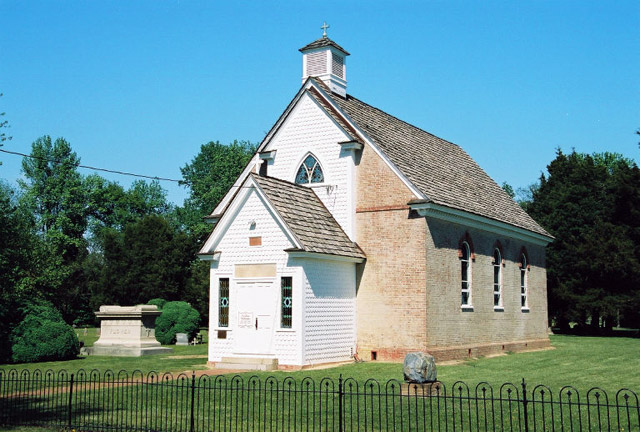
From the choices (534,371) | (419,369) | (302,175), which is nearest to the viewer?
(419,369)

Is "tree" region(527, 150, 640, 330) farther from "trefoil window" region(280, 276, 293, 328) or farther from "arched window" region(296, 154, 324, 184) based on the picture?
"trefoil window" region(280, 276, 293, 328)

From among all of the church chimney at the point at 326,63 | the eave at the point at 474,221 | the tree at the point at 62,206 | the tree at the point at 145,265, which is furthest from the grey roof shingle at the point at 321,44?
the tree at the point at 62,206

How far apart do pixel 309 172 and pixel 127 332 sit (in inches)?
418

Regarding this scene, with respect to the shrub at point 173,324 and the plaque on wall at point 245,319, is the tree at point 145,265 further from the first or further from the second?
the plaque on wall at point 245,319

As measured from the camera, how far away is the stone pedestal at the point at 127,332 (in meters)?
28.7

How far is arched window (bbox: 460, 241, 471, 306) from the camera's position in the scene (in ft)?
90.6

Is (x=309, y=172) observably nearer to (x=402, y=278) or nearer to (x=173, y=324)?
(x=402, y=278)

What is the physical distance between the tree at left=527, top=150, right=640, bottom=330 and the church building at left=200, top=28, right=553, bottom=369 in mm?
19394

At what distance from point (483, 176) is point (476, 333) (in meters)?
11.4

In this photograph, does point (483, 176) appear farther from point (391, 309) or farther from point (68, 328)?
point (68, 328)

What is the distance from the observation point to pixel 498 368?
74.9 ft

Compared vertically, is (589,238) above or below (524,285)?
above

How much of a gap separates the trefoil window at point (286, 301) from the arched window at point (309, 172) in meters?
5.48

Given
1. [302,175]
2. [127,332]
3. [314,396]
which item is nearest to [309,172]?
[302,175]
